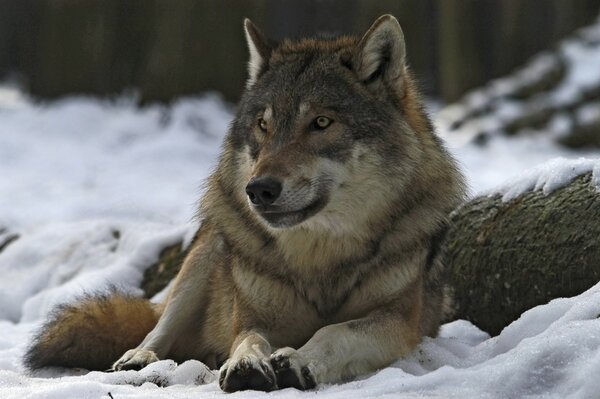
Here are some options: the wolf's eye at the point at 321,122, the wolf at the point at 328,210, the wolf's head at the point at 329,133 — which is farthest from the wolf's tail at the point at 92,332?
the wolf's eye at the point at 321,122

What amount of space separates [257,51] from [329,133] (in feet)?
2.51

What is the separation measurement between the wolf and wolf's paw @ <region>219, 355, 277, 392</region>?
0.10 feet

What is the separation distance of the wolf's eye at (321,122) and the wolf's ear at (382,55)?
0.33 m

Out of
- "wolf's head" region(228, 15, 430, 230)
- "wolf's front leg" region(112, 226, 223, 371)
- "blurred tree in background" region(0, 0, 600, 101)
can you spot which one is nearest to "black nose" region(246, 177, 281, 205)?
"wolf's head" region(228, 15, 430, 230)

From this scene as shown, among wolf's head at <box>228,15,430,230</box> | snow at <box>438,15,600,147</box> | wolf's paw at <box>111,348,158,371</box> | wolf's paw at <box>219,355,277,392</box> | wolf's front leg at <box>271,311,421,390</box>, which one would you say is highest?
snow at <box>438,15,600,147</box>

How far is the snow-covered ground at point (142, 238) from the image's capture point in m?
3.36

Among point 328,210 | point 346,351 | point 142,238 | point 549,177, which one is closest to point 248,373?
point 346,351

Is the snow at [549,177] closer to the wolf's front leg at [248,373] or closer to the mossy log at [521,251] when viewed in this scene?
the mossy log at [521,251]

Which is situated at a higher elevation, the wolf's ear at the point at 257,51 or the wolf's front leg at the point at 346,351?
the wolf's ear at the point at 257,51

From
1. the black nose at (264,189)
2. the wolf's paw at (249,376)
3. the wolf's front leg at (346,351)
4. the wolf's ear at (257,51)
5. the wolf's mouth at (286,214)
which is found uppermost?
the wolf's ear at (257,51)

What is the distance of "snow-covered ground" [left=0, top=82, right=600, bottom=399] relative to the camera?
3.36m

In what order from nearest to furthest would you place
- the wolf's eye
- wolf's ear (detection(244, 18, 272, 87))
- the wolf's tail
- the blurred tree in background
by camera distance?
1. the wolf's eye
2. wolf's ear (detection(244, 18, 272, 87))
3. the wolf's tail
4. the blurred tree in background

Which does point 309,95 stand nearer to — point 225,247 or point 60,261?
point 225,247

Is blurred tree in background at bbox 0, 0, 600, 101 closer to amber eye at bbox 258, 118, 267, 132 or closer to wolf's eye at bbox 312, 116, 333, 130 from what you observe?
amber eye at bbox 258, 118, 267, 132
